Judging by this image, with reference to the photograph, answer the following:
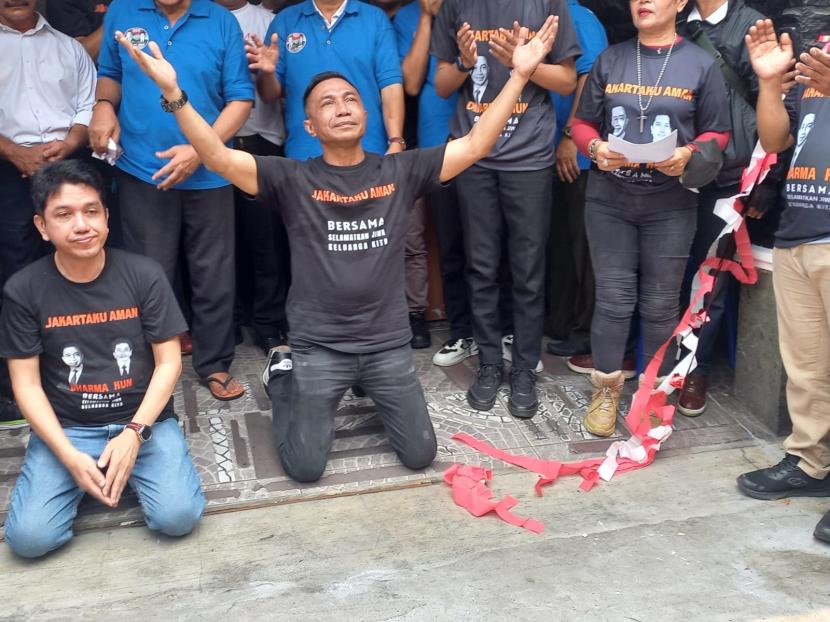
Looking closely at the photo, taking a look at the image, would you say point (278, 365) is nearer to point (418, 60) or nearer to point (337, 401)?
point (337, 401)

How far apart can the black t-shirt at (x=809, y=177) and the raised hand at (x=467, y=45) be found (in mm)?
1399

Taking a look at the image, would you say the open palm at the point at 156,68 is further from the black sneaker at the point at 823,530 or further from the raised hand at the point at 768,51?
the black sneaker at the point at 823,530

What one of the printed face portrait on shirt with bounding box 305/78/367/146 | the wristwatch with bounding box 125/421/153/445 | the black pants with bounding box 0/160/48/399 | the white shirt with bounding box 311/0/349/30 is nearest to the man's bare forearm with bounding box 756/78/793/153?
the printed face portrait on shirt with bounding box 305/78/367/146

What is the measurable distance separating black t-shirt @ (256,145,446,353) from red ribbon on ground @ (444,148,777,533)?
2.35ft

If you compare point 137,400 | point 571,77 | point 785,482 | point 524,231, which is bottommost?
point 785,482

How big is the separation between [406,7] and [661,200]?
1.84 m

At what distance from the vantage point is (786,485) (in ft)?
11.7

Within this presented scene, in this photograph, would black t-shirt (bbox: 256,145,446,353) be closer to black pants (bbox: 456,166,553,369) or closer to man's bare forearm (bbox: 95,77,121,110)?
black pants (bbox: 456,166,553,369)

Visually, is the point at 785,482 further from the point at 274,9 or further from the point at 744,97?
the point at 274,9

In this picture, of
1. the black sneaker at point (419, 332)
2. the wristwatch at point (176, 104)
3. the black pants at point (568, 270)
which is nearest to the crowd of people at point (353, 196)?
the wristwatch at point (176, 104)

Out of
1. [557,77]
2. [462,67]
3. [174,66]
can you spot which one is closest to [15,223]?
[174,66]

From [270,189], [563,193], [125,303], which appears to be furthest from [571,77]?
[125,303]

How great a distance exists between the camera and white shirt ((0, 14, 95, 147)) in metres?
4.11

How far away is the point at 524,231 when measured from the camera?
4230 mm
